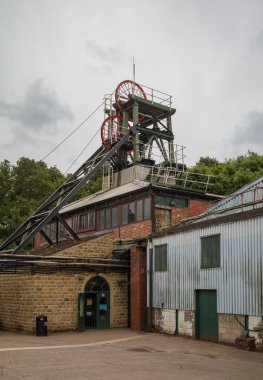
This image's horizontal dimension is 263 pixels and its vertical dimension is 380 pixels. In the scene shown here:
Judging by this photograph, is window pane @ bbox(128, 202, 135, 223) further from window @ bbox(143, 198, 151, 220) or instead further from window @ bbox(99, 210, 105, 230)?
window @ bbox(99, 210, 105, 230)

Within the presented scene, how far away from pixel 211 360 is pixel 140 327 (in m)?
9.39

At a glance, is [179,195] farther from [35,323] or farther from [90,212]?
[35,323]

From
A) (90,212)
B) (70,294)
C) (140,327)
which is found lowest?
(140,327)

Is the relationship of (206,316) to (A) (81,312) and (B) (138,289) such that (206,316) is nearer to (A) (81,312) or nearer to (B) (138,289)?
(B) (138,289)

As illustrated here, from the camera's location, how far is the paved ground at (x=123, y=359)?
12156 mm

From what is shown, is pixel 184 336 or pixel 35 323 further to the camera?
pixel 35 323

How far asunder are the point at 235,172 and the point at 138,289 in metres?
21.7

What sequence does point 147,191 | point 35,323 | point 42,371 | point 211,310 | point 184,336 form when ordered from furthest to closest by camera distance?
point 147,191 → point 35,323 → point 184,336 → point 211,310 → point 42,371

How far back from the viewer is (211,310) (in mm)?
19328

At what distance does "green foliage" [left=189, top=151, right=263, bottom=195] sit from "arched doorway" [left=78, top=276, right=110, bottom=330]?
18818 mm

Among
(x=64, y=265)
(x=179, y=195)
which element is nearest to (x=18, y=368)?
(x=64, y=265)

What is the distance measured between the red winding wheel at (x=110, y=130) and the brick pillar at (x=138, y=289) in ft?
41.2

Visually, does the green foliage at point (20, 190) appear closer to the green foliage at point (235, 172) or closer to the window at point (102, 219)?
the window at point (102, 219)

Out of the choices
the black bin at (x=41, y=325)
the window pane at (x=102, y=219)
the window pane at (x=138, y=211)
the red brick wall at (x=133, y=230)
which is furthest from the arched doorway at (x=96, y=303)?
the window pane at (x=102, y=219)
